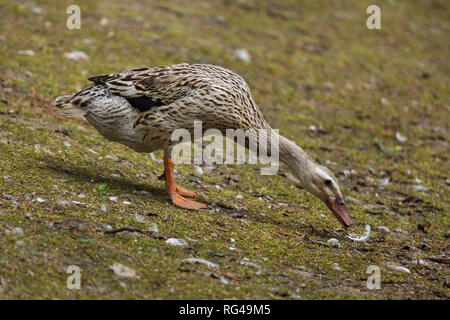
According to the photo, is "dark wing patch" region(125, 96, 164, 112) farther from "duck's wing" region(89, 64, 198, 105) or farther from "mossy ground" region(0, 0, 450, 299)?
"mossy ground" region(0, 0, 450, 299)

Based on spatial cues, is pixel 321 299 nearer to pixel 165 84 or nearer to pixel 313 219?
pixel 313 219

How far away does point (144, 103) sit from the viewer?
6859 millimetres

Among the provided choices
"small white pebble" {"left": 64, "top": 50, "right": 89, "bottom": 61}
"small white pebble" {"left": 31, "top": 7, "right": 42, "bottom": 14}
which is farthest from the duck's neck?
"small white pebble" {"left": 31, "top": 7, "right": 42, "bottom": 14}

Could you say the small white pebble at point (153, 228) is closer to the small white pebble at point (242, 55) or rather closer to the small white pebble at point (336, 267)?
the small white pebble at point (336, 267)

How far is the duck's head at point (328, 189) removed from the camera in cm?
690

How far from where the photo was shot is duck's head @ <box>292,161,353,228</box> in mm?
6898

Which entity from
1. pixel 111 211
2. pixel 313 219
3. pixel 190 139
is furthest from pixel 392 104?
pixel 111 211

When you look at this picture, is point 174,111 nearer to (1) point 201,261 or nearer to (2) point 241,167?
(1) point 201,261

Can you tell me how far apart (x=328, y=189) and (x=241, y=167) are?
2.21m

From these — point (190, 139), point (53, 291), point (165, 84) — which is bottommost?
point (53, 291)
